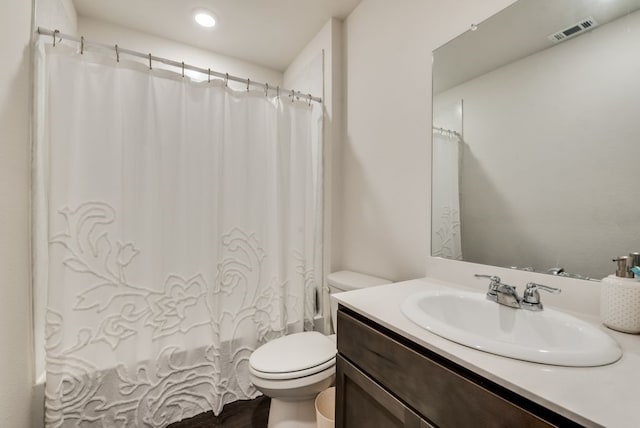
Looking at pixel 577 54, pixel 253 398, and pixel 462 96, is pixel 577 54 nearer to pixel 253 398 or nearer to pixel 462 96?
pixel 462 96

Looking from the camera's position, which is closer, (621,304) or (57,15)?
(621,304)

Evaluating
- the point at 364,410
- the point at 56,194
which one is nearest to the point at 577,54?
→ the point at 364,410

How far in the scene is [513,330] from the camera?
82cm

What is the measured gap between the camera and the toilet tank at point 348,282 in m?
1.51

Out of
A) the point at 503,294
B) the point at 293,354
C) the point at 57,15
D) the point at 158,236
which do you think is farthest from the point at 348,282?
the point at 57,15

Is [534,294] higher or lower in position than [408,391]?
higher

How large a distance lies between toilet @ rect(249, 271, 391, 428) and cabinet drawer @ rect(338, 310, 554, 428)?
36 centimetres

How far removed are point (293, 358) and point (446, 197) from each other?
1037mm

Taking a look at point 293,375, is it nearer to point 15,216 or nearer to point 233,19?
point 15,216

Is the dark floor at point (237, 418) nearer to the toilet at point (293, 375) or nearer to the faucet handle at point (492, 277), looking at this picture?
the toilet at point (293, 375)

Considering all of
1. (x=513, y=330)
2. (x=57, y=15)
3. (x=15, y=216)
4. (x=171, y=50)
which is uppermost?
(x=171, y=50)

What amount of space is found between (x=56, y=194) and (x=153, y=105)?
61 cm

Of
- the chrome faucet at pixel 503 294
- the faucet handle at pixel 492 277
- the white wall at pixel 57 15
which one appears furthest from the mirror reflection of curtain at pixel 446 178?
the white wall at pixel 57 15

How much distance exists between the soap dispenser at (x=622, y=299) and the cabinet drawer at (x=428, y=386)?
1.48 ft
